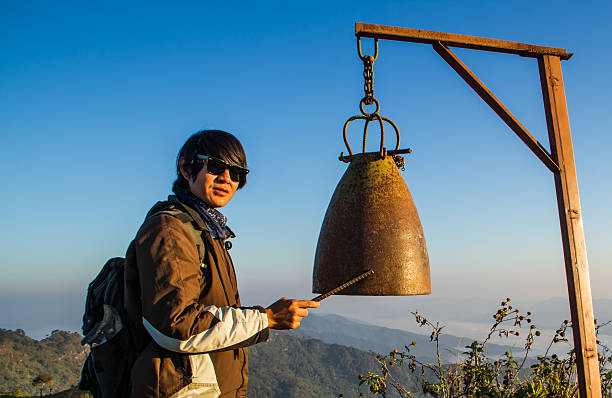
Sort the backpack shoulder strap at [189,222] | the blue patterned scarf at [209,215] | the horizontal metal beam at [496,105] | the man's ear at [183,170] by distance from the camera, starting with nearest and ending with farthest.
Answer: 1. the backpack shoulder strap at [189,222]
2. the blue patterned scarf at [209,215]
3. the man's ear at [183,170]
4. the horizontal metal beam at [496,105]

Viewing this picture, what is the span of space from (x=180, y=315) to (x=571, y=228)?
2.64 metres

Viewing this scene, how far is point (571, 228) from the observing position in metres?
2.90

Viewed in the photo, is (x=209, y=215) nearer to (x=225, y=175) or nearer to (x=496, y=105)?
(x=225, y=175)

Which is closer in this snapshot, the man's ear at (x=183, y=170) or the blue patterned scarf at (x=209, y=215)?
the blue patterned scarf at (x=209, y=215)

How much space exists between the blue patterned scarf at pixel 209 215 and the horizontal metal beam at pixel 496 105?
196cm

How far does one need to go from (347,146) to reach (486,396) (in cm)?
291

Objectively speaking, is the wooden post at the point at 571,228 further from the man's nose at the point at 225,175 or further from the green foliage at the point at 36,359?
the green foliage at the point at 36,359

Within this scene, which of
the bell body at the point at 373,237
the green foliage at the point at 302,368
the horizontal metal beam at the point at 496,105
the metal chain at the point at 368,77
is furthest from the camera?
the green foliage at the point at 302,368

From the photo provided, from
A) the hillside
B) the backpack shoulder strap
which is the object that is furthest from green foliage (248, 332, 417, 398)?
the backpack shoulder strap

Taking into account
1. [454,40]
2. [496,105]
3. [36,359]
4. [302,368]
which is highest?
[454,40]

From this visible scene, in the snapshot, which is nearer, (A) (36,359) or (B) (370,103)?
(B) (370,103)

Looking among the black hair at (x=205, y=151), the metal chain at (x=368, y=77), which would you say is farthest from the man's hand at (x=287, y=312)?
the metal chain at (x=368, y=77)

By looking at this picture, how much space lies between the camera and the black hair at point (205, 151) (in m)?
2.12

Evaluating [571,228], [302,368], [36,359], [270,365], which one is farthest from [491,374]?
[302,368]
